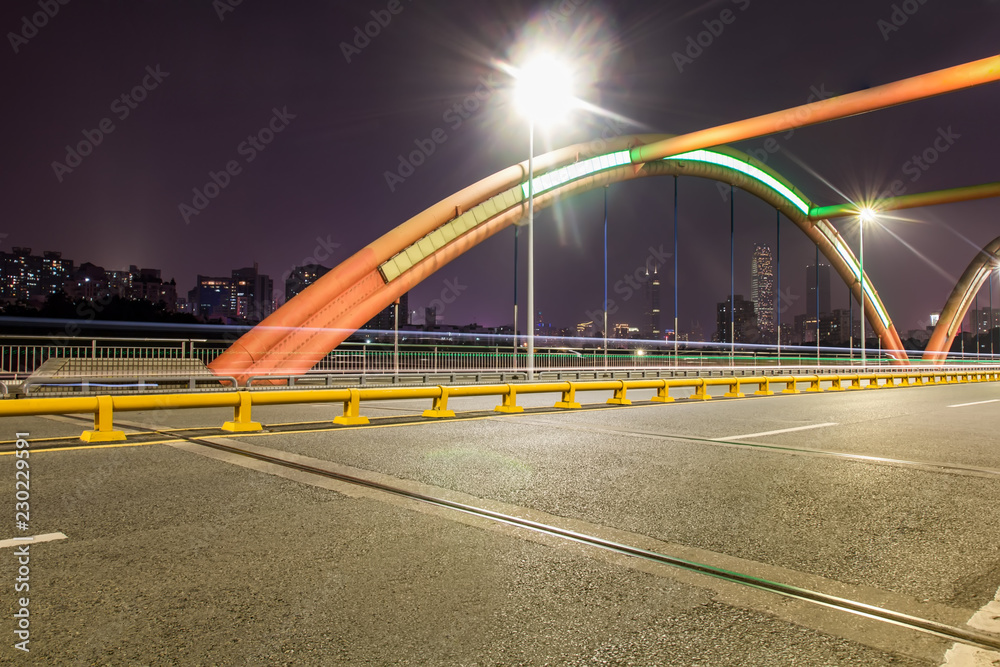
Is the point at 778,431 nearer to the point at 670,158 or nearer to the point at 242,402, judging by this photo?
the point at 242,402

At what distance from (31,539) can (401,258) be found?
27.9 meters

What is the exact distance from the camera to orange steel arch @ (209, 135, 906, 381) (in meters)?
26.7

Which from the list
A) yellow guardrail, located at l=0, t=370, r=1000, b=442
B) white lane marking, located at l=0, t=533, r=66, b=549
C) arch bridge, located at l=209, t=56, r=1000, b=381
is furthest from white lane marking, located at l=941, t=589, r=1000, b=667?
arch bridge, located at l=209, t=56, r=1000, b=381

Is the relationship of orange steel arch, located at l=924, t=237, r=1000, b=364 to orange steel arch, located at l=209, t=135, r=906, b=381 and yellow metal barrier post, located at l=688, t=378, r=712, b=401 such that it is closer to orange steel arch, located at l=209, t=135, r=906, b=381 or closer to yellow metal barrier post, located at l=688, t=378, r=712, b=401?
orange steel arch, located at l=209, t=135, r=906, b=381

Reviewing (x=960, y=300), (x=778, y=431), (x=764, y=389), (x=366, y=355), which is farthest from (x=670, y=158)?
(x=960, y=300)

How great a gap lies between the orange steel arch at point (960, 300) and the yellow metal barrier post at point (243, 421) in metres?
73.0

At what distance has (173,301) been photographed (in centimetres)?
8438

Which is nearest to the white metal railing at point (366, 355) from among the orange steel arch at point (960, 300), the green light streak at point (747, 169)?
the green light streak at point (747, 169)

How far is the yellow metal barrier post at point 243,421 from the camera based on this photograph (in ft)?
30.3

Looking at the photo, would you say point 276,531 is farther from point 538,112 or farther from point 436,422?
point 538,112

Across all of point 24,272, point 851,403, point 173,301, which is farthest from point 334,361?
point 24,272

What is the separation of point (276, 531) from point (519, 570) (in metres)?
1.71

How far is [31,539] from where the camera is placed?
3863 millimetres

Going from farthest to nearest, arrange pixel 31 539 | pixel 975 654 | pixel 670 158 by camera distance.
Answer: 1. pixel 670 158
2. pixel 31 539
3. pixel 975 654
